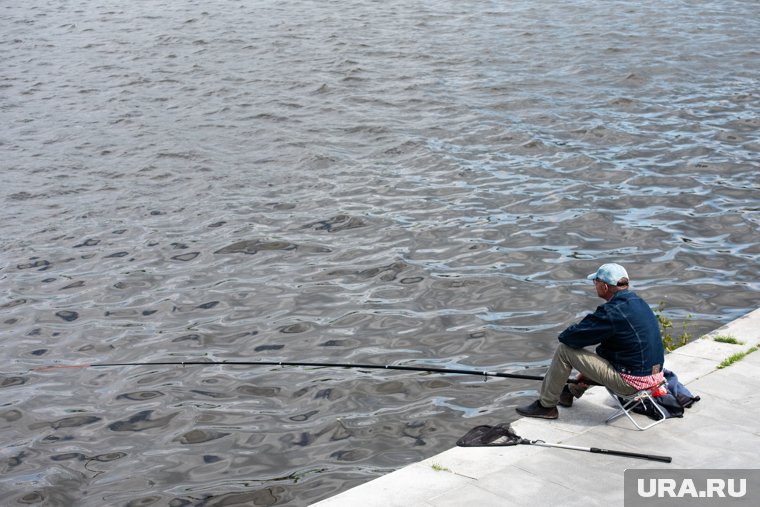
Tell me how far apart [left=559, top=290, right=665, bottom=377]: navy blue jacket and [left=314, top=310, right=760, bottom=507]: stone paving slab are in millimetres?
531

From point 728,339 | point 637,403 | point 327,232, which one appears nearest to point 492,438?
point 637,403

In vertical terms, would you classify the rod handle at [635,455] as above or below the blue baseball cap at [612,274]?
below

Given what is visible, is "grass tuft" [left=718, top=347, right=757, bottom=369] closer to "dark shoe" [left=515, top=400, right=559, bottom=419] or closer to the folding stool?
the folding stool

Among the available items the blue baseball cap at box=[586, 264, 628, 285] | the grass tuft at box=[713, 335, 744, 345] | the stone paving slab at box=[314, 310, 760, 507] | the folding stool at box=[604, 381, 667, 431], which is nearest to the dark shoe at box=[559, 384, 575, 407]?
the stone paving slab at box=[314, 310, 760, 507]

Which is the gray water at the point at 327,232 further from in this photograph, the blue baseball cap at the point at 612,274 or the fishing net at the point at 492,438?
the blue baseball cap at the point at 612,274

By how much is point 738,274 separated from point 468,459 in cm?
700

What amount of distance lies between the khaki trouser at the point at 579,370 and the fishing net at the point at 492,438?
1.64ft

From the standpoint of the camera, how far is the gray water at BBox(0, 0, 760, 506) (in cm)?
978

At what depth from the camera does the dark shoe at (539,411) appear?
8.42m

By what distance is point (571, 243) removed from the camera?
47.0 ft

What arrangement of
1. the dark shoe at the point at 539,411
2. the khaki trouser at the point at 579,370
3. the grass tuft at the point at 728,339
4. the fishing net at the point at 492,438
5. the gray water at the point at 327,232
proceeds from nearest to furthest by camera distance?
1. the fishing net at the point at 492,438
2. the khaki trouser at the point at 579,370
3. the dark shoe at the point at 539,411
4. the grass tuft at the point at 728,339
5. the gray water at the point at 327,232

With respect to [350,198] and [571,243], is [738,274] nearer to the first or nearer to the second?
[571,243]

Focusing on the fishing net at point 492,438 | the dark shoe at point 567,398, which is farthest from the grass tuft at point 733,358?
the fishing net at point 492,438

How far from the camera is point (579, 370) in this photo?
27.2 ft
